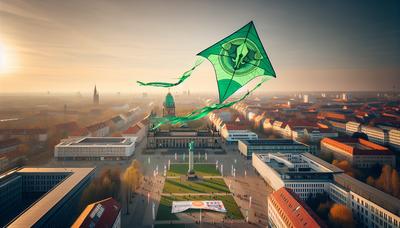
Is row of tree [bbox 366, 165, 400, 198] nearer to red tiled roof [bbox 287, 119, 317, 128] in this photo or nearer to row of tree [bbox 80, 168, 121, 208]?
row of tree [bbox 80, 168, 121, 208]

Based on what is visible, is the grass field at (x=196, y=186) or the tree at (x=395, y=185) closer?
the tree at (x=395, y=185)

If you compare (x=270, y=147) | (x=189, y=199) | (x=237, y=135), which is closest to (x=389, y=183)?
(x=270, y=147)

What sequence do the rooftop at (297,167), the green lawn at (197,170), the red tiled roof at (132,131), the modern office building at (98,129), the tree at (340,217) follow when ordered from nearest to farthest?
the tree at (340,217) < the rooftop at (297,167) < the green lawn at (197,170) < the red tiled roof at (132,131) < the modern office building at (98,129)

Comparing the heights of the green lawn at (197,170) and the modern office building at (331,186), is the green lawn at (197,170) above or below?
below

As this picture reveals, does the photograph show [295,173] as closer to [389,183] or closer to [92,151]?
[389,183]

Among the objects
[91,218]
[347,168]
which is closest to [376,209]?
[347,168]

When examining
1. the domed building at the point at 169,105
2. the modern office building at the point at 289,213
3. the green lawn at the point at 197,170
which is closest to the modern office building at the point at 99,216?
the modern office building at the point at 289,213

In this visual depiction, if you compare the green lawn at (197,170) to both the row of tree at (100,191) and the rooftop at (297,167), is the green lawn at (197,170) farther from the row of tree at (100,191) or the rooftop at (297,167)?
the row of tree at (100,191)
